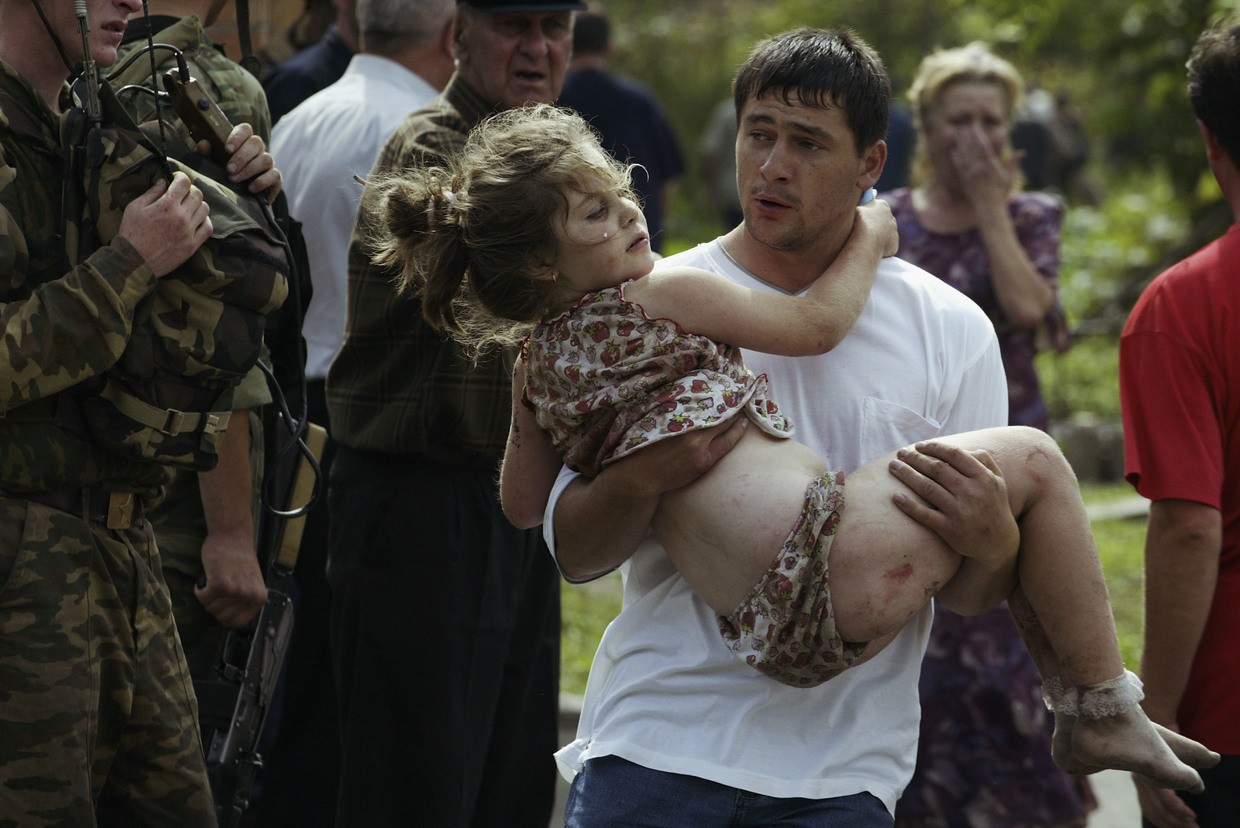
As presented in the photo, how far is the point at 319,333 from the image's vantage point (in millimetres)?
4668

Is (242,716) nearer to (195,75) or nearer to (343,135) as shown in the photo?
(195,75)

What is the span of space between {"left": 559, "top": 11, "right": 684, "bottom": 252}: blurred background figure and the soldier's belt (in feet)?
18.8

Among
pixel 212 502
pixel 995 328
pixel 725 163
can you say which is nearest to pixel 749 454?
pixel 212 502

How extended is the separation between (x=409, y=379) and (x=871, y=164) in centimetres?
146

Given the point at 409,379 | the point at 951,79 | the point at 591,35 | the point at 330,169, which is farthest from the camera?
the point at 591,35

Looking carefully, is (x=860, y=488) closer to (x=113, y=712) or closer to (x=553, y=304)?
(x=553, y=304)

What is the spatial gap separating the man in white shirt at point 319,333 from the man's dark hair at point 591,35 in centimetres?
429

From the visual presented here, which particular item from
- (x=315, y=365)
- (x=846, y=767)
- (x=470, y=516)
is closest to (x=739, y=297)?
(x=846, y=767)

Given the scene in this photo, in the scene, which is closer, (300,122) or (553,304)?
(553,304)

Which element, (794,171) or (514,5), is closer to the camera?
(794,171)

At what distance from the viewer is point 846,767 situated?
2.49 metres

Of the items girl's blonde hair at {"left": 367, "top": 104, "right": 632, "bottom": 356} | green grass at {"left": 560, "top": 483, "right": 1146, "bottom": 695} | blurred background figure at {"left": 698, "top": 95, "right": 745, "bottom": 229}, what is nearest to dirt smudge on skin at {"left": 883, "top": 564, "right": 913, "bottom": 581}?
girl's blonde hair at {"left": 367, "top": 104, "right": 632, "bottom": 356}

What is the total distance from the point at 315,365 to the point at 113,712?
2.03m

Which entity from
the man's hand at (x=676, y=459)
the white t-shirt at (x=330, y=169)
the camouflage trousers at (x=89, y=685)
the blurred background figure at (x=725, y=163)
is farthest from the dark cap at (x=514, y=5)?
the blurred background figure at (x=725, y=163)
